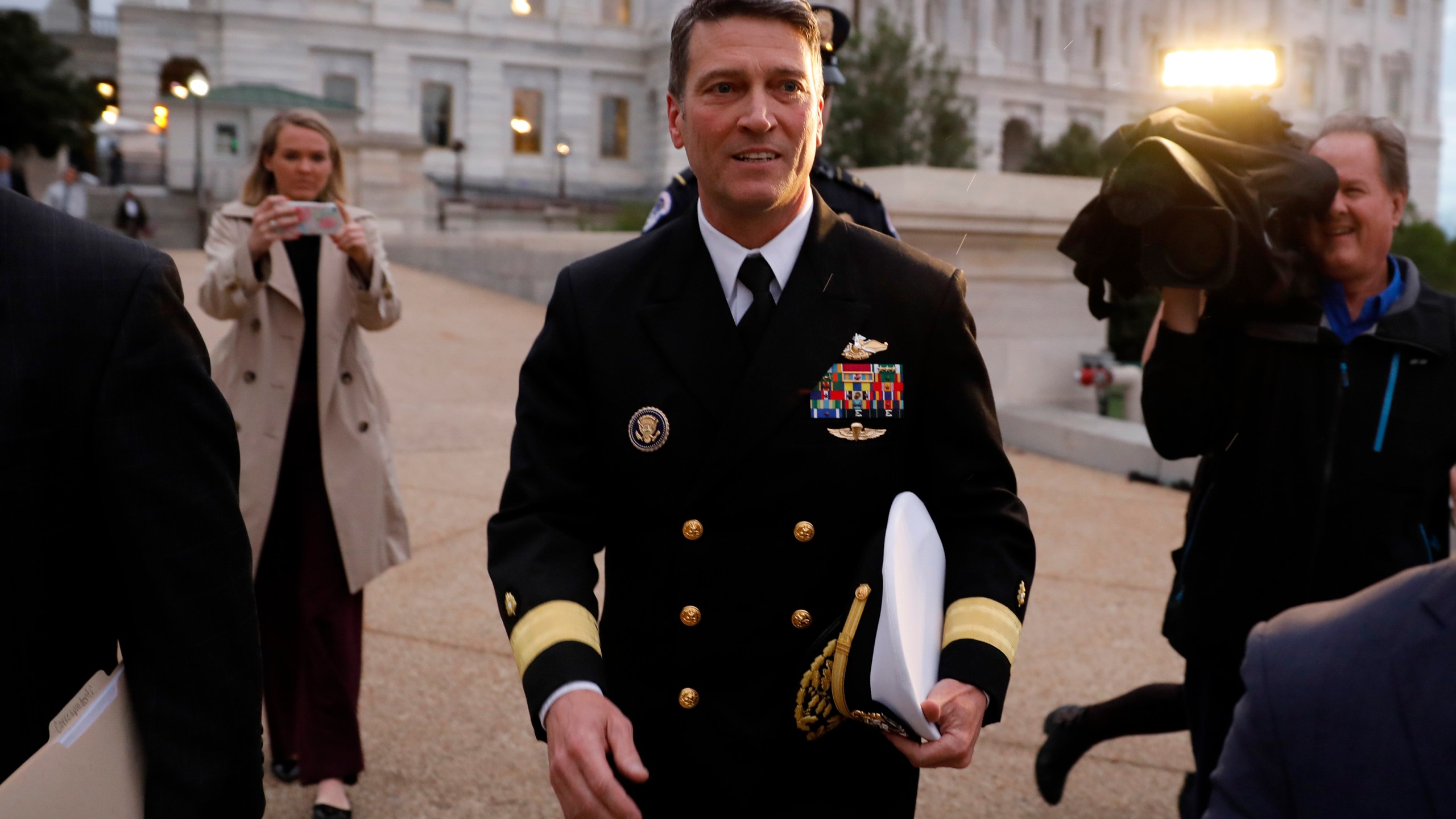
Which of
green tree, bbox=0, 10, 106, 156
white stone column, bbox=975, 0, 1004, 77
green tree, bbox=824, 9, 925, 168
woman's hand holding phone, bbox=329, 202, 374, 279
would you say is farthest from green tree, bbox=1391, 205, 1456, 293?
green tree, bbox=0, 10, 106, 156

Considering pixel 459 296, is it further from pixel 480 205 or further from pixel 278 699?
pixel 480 205

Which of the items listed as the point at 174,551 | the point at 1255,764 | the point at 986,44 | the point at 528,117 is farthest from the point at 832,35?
the point at 986,44

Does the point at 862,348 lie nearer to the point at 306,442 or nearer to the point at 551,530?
the point at 551,530

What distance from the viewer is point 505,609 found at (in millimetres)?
2271

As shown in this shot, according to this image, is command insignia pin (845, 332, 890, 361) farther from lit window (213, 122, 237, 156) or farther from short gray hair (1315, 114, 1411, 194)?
lit window (213, 122, 237, 156)

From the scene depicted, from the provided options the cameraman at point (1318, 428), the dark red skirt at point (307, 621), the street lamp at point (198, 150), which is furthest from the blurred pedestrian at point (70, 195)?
the cameraman at point (1318, 428)

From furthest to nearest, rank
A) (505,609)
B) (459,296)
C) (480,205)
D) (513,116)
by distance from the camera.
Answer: (513,116) → (480,205) → (459,296) → (505,609)

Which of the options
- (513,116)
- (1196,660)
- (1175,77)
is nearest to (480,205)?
(513,116)

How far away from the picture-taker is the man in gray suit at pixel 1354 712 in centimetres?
126

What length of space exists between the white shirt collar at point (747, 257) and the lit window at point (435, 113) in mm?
56098

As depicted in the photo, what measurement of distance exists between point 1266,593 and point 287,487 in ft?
10.0

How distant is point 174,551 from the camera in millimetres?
1812

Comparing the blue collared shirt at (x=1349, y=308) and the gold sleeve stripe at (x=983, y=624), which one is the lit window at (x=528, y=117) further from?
the gold sleeve stripe at (x=983, y=624)

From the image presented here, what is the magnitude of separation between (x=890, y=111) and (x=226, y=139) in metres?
21.0
